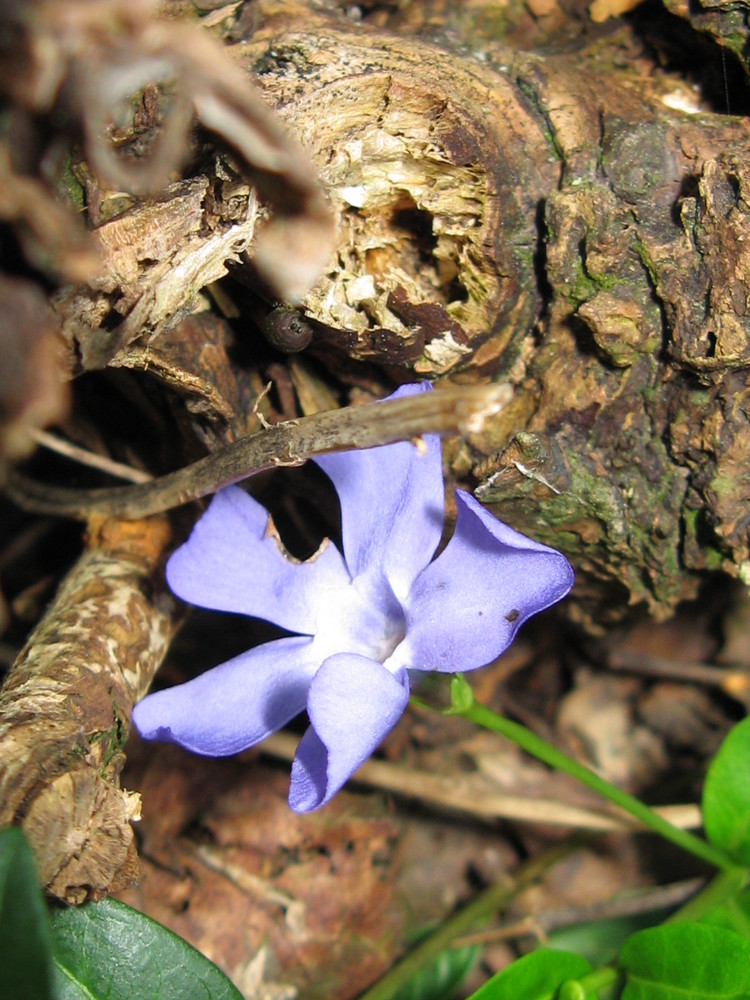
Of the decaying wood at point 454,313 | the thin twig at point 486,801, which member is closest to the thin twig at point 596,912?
the thin twig at point 486,801

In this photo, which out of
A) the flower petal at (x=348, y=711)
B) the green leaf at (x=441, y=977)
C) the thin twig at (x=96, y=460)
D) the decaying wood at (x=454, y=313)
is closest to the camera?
the flower petal at (x=348, y=711)

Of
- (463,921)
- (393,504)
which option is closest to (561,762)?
(393,504)

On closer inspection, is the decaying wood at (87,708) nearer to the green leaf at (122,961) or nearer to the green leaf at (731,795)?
the green leaf at (122,961)

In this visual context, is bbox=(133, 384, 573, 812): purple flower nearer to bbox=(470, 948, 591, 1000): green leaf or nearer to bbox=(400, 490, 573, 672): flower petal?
bbox=(400, 490, 573, 672): flower petal

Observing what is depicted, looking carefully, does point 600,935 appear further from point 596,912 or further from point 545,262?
point 545,262

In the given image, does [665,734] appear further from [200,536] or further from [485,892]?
[200,536]

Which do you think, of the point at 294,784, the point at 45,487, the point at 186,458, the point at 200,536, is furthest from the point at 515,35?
the point at 294,784

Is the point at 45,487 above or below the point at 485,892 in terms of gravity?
above
